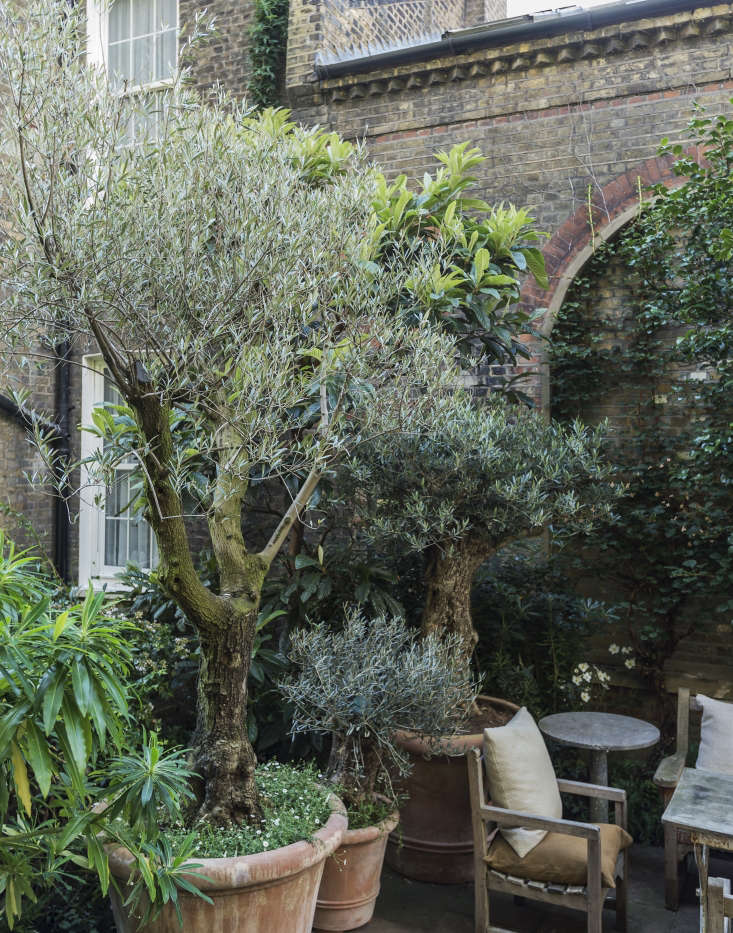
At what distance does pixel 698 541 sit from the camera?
211 inches

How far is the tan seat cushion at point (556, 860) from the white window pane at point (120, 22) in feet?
27.3

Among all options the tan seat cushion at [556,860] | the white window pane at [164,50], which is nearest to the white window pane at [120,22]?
the white window pane at [164,50]

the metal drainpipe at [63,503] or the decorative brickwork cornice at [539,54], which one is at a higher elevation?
the decorative brickwork cornice at [539,54]

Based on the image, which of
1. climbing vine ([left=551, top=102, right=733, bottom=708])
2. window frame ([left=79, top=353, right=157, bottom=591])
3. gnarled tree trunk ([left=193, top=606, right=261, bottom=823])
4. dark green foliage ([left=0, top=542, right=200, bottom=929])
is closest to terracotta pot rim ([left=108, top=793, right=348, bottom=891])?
dark green foliage ([left=0, top=542, right=200, bottom=929])

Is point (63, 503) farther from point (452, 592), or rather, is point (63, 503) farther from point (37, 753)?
point (37, 753)

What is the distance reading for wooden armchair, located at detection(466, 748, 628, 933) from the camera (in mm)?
3316

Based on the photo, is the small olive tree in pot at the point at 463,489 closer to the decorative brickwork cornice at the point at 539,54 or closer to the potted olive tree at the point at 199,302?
the potted olive tree at the point at 199,302

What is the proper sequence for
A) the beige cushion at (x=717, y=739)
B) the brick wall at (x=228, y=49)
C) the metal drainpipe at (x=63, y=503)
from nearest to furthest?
1. the beige cushion at (x=717, y=739)
2. the brick wall at (x=228, y=49)
3. the metal drainpipe at (x=63, y=503)

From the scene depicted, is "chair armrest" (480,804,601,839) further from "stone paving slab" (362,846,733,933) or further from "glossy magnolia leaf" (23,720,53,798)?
"glossy magnolia leaf" (23,720,53,798)

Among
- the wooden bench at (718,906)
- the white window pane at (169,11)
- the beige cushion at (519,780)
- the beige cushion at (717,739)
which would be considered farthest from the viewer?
the white window pane at (169,11)

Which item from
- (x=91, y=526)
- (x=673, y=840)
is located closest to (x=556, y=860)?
(x=673, y=840)

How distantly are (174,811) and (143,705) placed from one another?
129cm

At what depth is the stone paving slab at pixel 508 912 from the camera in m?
3.87

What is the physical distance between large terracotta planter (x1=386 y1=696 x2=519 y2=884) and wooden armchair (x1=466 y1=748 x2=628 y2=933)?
0.52 meters
